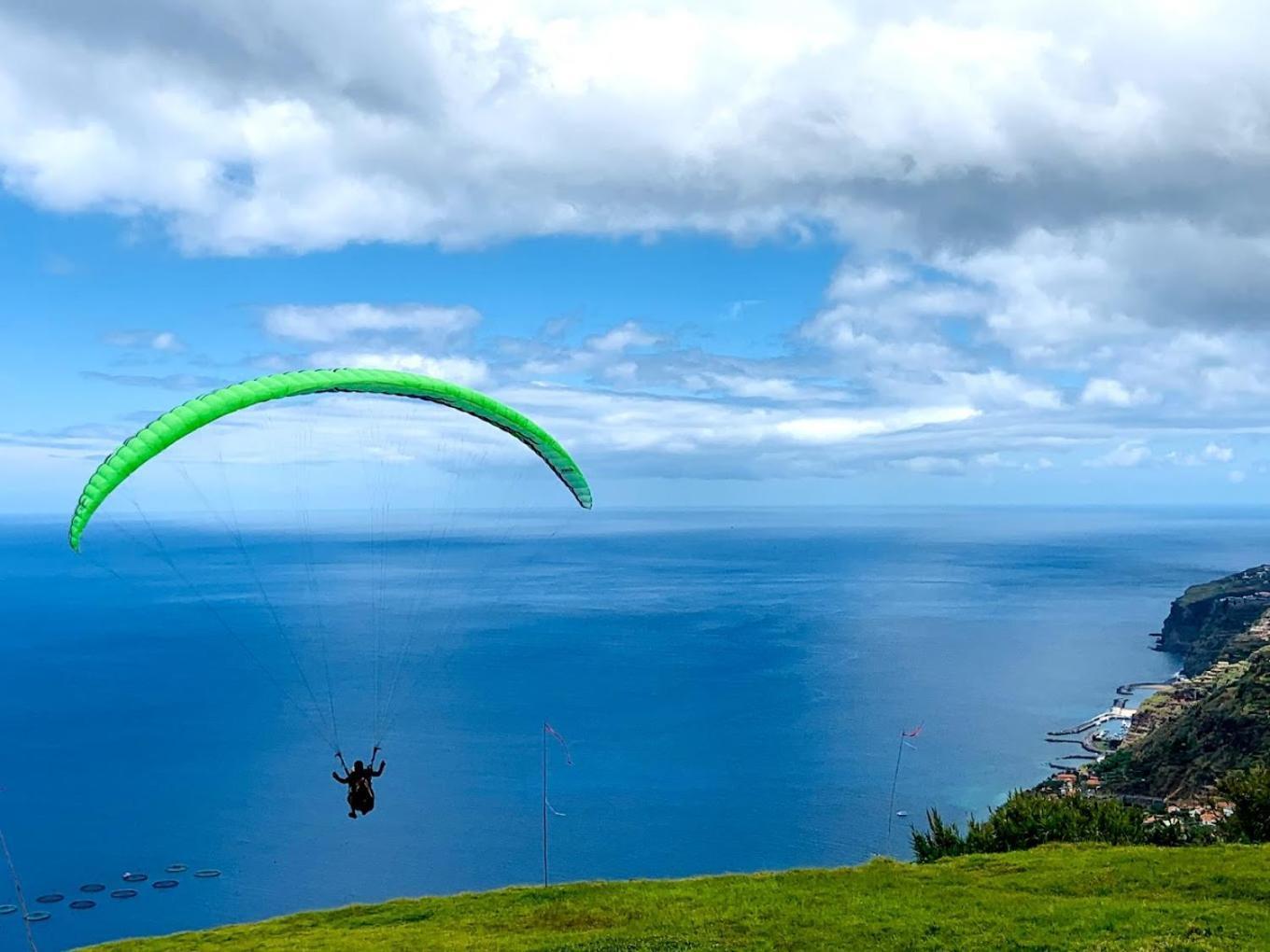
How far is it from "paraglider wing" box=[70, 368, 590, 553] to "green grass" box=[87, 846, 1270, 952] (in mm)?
10395

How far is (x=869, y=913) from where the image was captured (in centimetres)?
1859

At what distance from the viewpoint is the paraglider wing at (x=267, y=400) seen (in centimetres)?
1554

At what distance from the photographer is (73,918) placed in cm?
5697

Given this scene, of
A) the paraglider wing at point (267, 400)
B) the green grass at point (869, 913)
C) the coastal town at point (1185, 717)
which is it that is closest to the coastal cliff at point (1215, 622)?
the coastal town at point (1185, 717)

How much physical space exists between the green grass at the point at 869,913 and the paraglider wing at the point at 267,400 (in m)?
10.4

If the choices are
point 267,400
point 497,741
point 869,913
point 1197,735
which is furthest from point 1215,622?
point 267,400

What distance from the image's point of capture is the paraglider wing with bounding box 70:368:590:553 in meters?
15.5

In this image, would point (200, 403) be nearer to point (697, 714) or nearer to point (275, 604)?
point (697, 714)

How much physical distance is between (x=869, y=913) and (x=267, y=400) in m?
14.8

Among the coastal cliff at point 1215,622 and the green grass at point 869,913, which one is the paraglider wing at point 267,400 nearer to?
the green grass at point 869,913

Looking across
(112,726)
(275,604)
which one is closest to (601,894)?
(112,726)

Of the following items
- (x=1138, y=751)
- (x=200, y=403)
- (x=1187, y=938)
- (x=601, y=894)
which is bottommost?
(x=1138, y=751)

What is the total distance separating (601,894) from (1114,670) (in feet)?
385

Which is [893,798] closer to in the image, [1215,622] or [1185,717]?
[1185,717]
